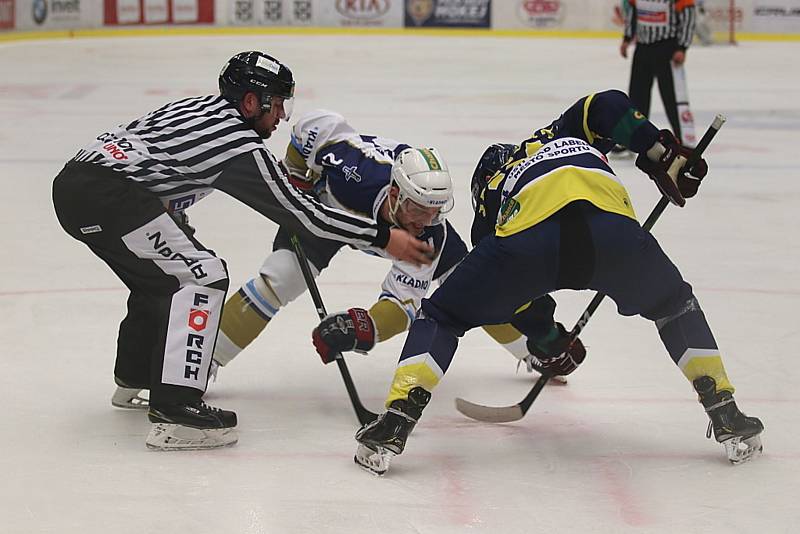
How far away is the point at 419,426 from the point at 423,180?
2.03ft

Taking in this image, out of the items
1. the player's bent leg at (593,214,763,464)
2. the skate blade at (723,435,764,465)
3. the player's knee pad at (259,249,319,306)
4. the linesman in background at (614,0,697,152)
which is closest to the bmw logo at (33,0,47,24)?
the linesman in background at (614,0,697,152)

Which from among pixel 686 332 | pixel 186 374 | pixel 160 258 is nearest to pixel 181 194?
pixel 160 258

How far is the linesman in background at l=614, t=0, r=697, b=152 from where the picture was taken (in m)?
7.18

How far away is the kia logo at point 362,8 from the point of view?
54.4 feet

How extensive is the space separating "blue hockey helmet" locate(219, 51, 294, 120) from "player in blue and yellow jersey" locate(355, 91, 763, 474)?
535 millimetres

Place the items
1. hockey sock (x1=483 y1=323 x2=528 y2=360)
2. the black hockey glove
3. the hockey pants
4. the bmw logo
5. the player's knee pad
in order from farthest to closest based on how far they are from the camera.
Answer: the bmw logo, hockey sock (x1=483 y1=323 x2=528 y2=360), the player's knee pad, the black hockey glove, the hockey pants

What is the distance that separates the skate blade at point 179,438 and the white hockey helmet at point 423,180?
69 cm

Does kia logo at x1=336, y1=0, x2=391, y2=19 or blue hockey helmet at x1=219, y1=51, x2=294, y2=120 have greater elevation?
blue hockey helmet at x1=219, y1=51, x2=294, y2=120

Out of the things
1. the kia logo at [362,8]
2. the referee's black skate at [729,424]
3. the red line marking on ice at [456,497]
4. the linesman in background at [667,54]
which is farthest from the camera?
the kia logo at [362,8]

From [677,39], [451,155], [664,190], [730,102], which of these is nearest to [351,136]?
[664,190]

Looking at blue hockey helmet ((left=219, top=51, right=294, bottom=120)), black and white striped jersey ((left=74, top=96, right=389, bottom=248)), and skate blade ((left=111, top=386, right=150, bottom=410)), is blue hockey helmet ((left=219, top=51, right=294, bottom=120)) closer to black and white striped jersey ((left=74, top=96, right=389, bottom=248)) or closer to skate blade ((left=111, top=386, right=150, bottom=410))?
black and white striped jersey ((left=74, top=96, right=389, bottom=248))

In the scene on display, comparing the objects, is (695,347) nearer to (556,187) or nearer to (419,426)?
(556,187)

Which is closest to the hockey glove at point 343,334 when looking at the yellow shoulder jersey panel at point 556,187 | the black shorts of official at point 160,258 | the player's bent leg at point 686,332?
the black shorts of official at point 160,258

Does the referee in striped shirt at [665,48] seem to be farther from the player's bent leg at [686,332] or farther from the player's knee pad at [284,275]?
the player's bent leg at [686,332]
